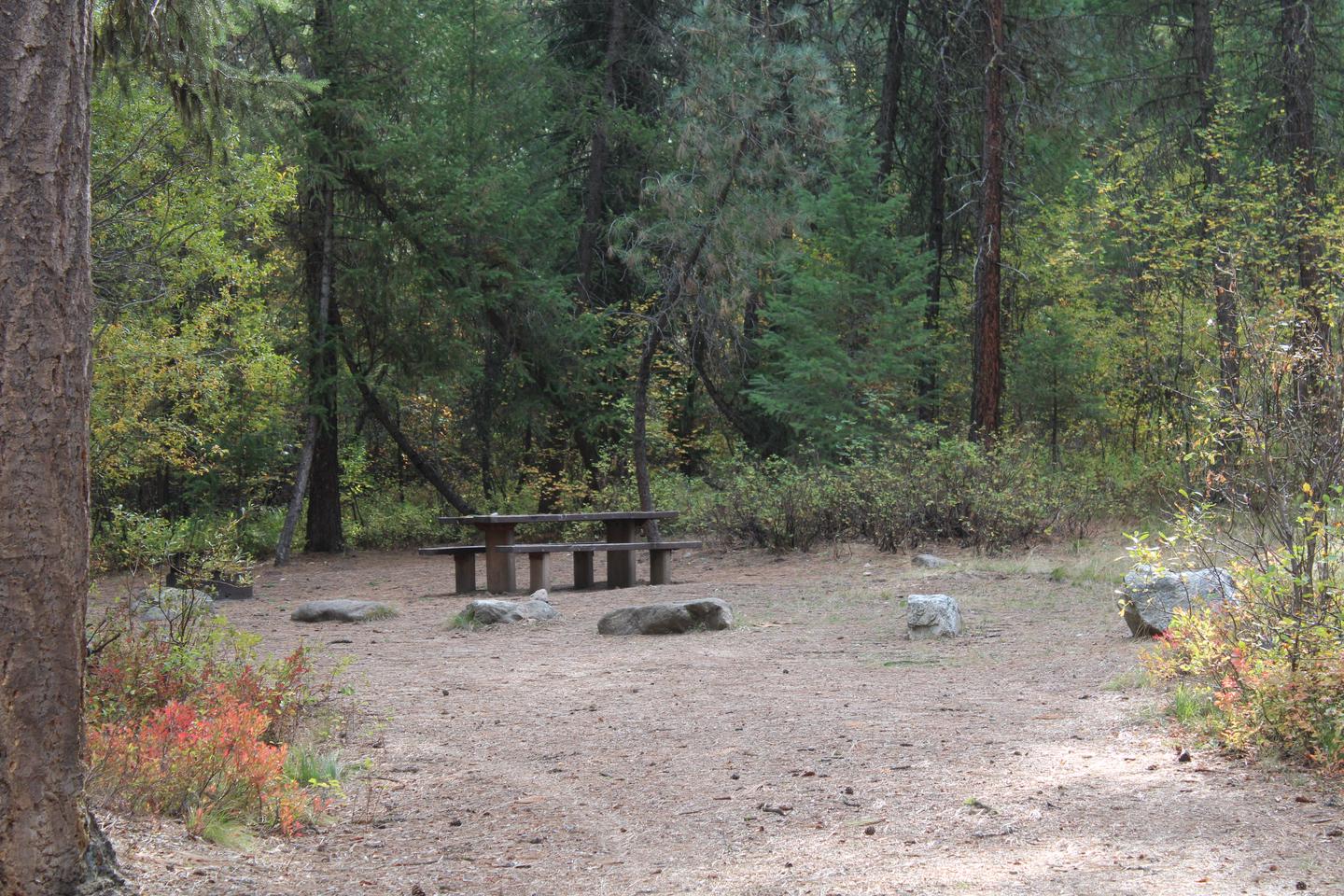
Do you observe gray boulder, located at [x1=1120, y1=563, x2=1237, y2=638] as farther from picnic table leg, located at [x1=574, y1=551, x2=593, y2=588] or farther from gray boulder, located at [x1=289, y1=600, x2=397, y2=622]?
picnic table leg, located at [x1=574, y1=551, x2=593, y2=588]

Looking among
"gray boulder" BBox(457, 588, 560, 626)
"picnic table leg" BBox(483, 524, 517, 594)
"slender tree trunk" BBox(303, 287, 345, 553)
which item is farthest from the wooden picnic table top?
"slender tree trunk" BBox(303, 287, 345, 553)

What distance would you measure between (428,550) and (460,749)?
24.1 ft

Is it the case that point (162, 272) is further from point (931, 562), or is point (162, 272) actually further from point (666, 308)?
point (931, 562)

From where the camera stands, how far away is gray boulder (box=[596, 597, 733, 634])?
984 centimetres

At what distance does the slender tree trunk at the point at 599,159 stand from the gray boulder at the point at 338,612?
10855mm

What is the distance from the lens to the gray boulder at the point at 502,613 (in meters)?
10.6

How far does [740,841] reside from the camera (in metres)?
4.43

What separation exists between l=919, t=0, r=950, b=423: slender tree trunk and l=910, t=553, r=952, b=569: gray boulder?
6.99 metres

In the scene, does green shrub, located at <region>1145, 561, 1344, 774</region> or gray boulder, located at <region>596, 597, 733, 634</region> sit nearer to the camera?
green shrub, located at <region>1145, 561, 1344, 774</region>

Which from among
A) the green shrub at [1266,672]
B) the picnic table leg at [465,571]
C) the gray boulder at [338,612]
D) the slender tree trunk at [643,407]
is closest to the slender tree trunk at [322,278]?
the slender tree trunk at [643,407]

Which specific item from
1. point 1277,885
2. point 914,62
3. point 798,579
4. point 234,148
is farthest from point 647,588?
point 914,62

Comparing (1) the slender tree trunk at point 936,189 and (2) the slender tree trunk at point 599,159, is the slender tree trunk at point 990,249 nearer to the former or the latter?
(1) the slender tree trunk at point 936,189

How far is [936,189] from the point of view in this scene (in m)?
22.6

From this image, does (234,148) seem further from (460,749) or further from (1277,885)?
(1277,885)
